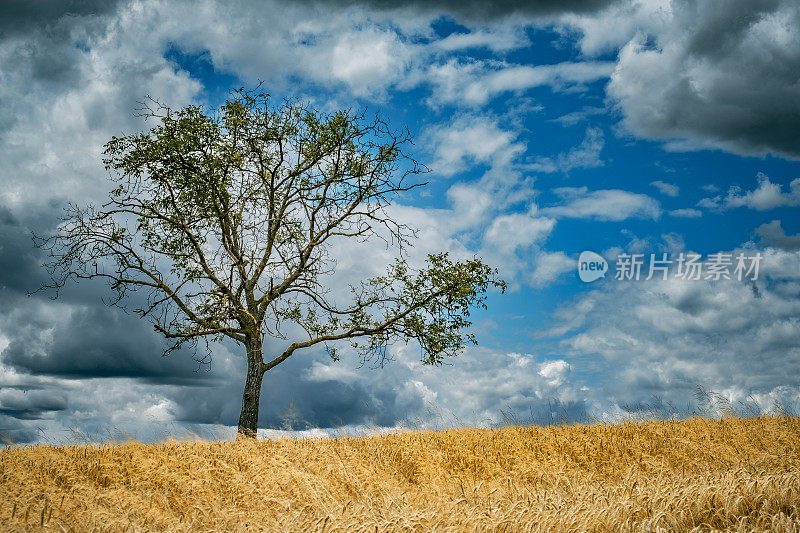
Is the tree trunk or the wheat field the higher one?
the tree trunk

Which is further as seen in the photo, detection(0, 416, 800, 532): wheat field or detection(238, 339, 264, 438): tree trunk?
detection(238, 339, 264, 438): tree trunk

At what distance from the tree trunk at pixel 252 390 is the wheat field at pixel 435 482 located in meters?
3.27

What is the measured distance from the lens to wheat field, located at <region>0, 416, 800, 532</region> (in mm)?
5688

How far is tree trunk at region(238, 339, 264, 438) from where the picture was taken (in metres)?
16.9

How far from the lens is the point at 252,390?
56.5 ft

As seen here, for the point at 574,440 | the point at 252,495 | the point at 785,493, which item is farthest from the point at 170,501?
the point at 574,440

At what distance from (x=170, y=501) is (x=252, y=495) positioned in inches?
46.0

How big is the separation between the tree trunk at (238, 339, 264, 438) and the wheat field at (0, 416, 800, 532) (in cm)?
327

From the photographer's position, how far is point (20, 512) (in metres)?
6.02

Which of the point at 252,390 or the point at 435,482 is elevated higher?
the point at 252,390

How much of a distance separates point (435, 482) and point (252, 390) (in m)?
9.20

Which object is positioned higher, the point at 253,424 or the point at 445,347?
the point at 445,347

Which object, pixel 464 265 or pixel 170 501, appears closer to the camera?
pixel 170 501

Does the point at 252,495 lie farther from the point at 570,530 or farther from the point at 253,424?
the point at 253,424
